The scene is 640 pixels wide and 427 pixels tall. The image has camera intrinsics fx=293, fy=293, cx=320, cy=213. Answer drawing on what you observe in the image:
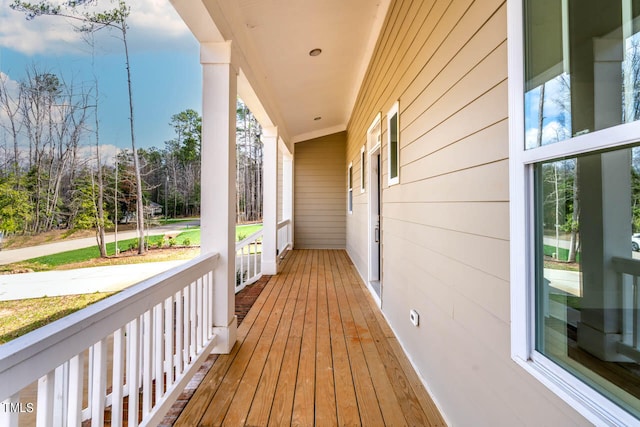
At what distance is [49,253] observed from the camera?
3.24 ft

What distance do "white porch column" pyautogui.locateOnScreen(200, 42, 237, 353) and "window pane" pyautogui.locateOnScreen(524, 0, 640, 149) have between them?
2040mm

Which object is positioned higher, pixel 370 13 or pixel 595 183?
pixel 370 13

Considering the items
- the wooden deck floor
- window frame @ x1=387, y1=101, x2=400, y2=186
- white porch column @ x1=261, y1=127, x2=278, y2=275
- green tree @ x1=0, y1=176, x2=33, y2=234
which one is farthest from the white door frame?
green tree @ x1=0, y1=176, x2=33, y2=234

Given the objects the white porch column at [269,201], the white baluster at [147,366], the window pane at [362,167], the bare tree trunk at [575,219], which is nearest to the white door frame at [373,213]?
the window pane at [362,167]

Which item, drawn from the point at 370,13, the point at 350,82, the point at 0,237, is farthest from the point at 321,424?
the point at 350,82

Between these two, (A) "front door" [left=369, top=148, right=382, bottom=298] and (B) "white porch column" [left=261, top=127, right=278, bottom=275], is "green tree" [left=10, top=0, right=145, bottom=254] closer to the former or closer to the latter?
(A) "front door" [left=369, top=148, right=382, bottom=298]

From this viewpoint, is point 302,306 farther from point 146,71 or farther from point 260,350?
point 146,71

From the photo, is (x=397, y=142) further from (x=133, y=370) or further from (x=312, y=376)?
(x=133, y=370)

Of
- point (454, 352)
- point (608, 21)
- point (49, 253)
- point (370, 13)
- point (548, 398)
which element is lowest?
point (454, 352)

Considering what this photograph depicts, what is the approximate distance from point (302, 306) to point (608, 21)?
338cm

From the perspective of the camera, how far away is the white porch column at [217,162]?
2383 mm

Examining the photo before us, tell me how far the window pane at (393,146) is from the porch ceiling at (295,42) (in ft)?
4.06

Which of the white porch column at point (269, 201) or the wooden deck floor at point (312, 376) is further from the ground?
the white porch column at point (269, 201)

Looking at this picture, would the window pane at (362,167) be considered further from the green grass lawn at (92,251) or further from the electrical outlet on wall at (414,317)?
the green grass lawn at (92,251)
